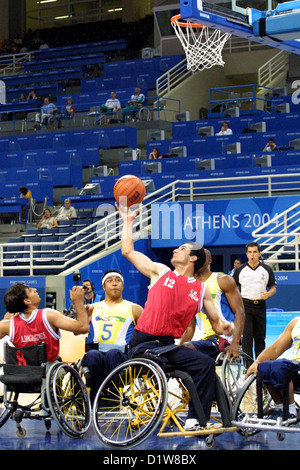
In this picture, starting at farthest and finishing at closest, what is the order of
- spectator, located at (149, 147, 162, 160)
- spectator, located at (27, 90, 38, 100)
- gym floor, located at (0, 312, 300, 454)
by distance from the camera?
spectator, located at (27, 90, 38, 100), spectator, located at (149, 147, 162, 160), gym floor, located at (0, 312, 300, 454)

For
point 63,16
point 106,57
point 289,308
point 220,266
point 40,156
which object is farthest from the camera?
point 63,16

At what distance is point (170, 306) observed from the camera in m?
5.98

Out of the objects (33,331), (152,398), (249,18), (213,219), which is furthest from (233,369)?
(213,219)

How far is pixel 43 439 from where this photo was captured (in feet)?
19.9

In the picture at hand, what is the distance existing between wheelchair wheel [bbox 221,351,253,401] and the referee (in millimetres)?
2141

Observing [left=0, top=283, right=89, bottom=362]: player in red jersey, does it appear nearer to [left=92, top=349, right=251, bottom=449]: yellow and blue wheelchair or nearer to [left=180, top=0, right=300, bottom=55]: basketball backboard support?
[left=92, top=349, right=251, bottom=449]: yellow and blue wheelchair

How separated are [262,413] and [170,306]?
1017mm

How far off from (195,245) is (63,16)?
28678 mm

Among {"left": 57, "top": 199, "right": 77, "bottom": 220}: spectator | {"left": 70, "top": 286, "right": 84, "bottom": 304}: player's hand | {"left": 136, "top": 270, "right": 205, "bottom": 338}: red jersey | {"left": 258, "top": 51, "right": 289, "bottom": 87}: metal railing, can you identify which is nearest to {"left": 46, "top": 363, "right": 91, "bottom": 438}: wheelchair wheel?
{"left": 70, "top": 286, "right": 84, "bottom": 304}: player's hand

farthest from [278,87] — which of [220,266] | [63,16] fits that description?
[63,16]

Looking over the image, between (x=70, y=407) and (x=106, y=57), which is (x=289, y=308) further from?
(x=106, y=57)

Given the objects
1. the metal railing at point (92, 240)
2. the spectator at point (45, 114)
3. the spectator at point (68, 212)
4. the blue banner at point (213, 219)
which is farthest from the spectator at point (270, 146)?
the spectator at point (45, 114)

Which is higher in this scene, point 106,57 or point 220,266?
point 106,57

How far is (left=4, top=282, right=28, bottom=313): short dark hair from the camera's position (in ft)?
20.6
